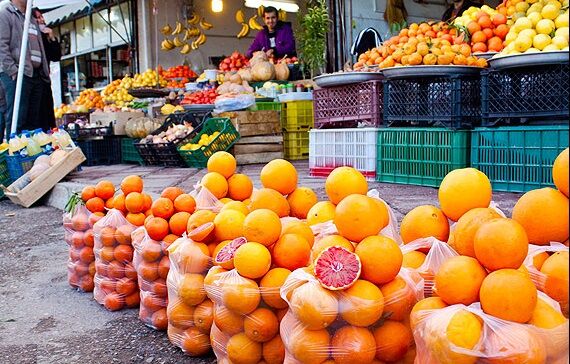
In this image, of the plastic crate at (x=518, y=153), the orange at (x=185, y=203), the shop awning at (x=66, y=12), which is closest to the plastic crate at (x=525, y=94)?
the plastic crate at (x=518, y=153)

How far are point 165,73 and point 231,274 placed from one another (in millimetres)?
11026

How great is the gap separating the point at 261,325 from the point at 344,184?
564mm

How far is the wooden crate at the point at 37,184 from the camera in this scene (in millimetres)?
6117

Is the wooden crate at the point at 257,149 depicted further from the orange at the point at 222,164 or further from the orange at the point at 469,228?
the orange at the point at 469,228

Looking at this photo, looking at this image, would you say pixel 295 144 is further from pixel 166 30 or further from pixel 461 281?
pixel 461 281

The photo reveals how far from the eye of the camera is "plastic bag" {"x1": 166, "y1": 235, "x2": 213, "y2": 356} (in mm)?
2143

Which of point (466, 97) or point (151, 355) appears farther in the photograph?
point (466, 97)

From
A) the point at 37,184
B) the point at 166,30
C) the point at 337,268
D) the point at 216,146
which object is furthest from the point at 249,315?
the point at 166,30

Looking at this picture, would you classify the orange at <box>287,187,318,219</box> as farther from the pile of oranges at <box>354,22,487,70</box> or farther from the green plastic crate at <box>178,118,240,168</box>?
the green plastic crate at <box>178,118,240,168</box>

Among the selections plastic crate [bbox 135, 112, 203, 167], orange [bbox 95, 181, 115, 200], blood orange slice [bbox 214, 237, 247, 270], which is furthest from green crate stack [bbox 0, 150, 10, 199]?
blood orange slice [bbox 214, 237, 247, 270]

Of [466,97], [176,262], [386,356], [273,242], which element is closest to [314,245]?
[273,242]

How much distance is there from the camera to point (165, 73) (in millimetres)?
12305

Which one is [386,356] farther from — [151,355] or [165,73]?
[165,73]

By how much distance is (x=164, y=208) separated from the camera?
2.52 metres
